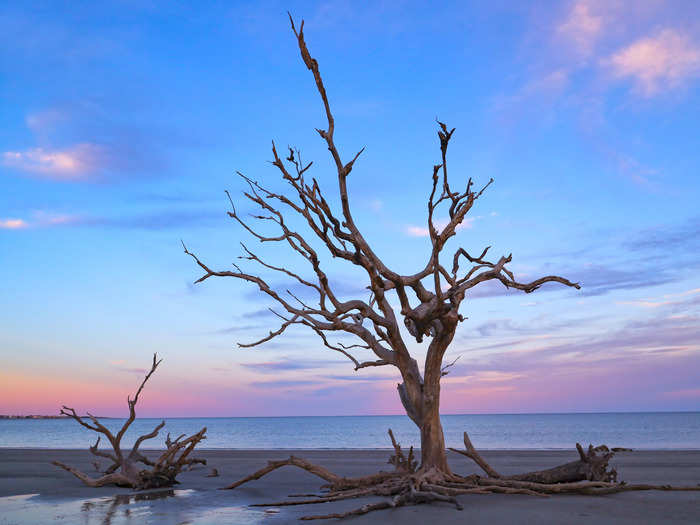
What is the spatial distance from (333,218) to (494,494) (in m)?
5.15

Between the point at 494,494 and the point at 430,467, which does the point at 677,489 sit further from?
the point at 430,467

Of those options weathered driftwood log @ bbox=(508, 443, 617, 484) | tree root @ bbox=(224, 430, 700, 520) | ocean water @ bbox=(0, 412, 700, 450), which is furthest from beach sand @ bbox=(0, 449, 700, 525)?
ocean water @ bbox=(0, 412, 700, 450)

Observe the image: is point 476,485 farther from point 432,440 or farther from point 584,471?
point 584,471

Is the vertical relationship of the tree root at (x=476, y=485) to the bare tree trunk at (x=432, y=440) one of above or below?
below

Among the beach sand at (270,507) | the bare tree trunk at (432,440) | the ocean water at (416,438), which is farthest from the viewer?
the ocean water at (416,438)

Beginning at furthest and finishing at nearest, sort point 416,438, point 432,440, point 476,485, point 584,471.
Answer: point 416,438
point 432,440
point 476,485
point 584,471

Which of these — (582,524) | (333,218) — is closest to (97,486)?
(333,218)

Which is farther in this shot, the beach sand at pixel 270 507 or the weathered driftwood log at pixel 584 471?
the weathered driftwood log at pixel 584 471

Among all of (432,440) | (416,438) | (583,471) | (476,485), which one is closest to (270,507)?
(432,440)

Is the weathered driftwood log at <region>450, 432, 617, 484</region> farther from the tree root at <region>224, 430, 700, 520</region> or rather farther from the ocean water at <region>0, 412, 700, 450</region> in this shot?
the ocean water at <region>0, 412, 700, 450</region>

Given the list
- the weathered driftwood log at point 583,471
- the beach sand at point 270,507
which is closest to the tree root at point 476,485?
the weathered driftwood log at point 583,471

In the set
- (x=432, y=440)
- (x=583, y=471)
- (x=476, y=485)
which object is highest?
(x=432, y=440)

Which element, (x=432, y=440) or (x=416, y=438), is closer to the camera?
(x=432, y=440)

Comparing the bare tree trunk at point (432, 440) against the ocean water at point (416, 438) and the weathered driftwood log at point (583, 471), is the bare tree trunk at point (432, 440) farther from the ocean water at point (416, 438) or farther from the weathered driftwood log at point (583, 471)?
the ocean water at point (416, 438)
